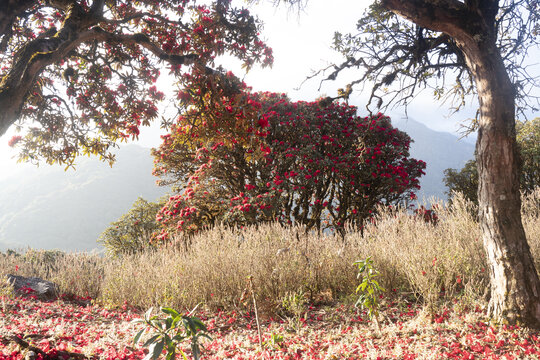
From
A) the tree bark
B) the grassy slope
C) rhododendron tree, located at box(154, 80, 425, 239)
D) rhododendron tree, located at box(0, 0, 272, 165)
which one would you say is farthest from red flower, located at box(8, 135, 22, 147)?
the tree bark

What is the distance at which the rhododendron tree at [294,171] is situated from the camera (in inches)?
292

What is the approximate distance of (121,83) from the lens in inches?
203

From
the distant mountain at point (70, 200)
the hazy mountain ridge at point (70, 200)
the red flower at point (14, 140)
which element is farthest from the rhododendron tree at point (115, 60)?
the hazy mountain ridge at point (70, 200)

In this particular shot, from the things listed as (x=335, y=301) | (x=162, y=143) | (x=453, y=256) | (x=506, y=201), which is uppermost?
(x=162, y=143)

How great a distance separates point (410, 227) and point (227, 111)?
339cm

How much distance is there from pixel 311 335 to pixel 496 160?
2680 millimetres

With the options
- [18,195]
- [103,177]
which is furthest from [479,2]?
[18,195]

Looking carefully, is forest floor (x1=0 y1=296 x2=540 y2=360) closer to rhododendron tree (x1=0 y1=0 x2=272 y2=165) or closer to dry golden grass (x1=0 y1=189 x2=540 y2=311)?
dry golden grass (x1=0 y1=189 x2=540 y2=311)

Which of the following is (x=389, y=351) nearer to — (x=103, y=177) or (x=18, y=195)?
(x=103, y=177)

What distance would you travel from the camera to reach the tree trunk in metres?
2.94

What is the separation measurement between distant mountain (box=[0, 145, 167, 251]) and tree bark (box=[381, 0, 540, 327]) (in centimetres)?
8237

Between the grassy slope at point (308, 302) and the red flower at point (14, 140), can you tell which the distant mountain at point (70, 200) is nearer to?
the red flower at point (14, 140)

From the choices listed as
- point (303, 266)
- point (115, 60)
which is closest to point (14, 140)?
point (115, 60)

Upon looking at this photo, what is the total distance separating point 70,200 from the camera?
348 feet
